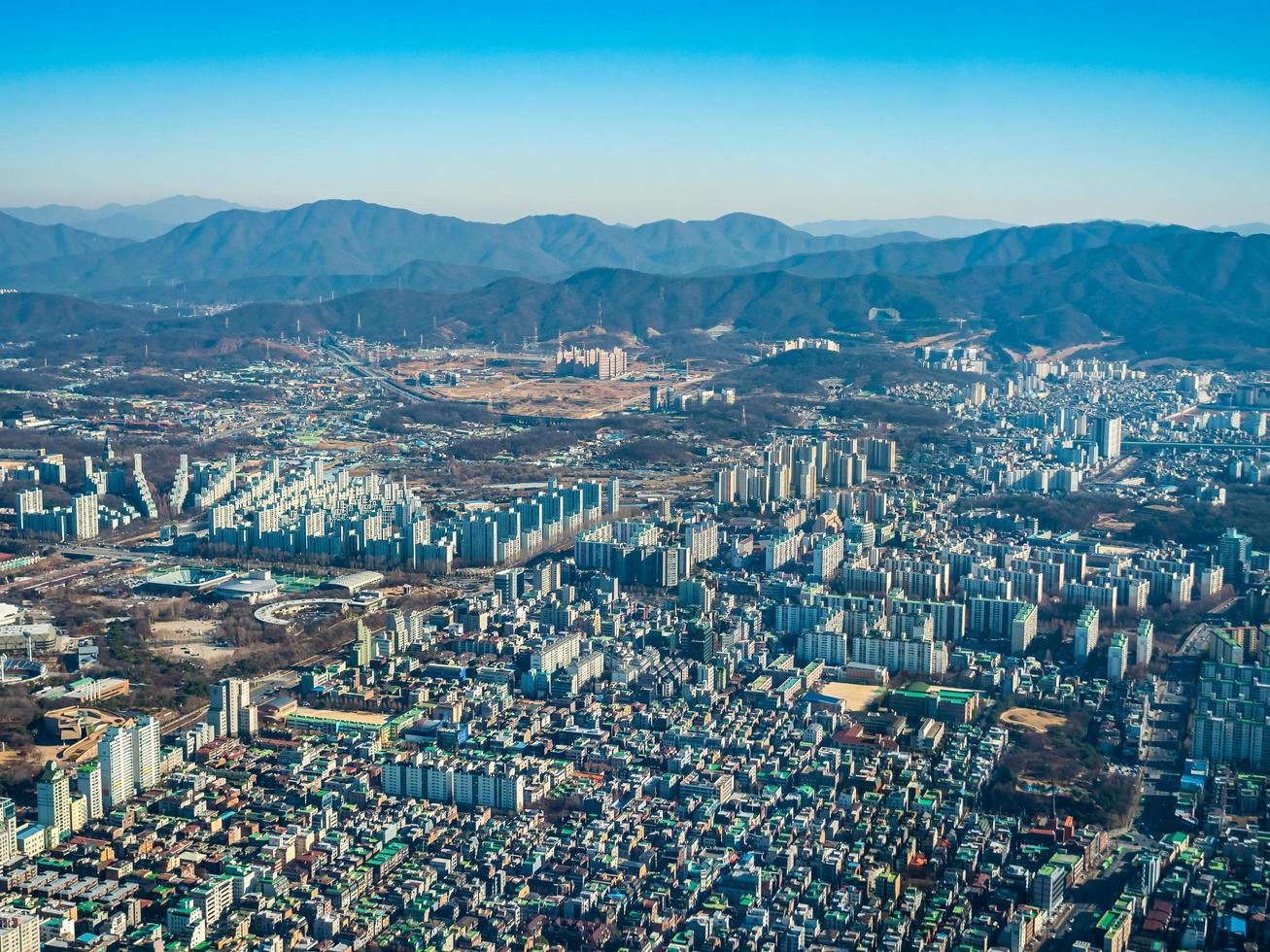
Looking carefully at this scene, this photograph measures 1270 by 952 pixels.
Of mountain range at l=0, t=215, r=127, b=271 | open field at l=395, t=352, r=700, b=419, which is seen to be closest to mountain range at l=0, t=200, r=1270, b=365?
mountain range at l=0, t=215, r=127, b=271

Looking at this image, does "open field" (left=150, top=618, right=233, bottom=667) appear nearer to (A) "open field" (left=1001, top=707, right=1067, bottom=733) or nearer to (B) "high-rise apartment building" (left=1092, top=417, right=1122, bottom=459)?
(A) "open field" (left=1001, top=707, right=1067, bottom=733)

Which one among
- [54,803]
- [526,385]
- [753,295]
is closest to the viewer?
[54,803]

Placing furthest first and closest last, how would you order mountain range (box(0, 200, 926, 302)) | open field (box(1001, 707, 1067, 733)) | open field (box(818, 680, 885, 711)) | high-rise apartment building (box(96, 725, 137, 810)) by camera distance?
mountain range (box(0, 200, 926, 302)), open field (box(818, 680, 885, 711)), open field (box(1001, 707, 1067, 733)), high-rise apartment building (box(96, 725, 137, 810))

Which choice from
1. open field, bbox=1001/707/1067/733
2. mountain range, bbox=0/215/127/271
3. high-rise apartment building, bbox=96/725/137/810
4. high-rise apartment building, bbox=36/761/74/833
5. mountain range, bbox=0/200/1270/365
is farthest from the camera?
mountain range, bbox=0/215/127/271

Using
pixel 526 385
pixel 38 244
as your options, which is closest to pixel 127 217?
pixel 38 244

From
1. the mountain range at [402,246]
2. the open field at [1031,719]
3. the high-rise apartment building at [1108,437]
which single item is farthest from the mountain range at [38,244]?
the open field at [1031,719]

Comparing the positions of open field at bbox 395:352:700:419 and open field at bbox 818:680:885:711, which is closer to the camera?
open field at bbox 818:680:885:711

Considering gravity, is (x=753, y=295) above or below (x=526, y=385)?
above

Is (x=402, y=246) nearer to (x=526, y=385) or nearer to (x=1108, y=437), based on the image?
(x=526, y=385)
